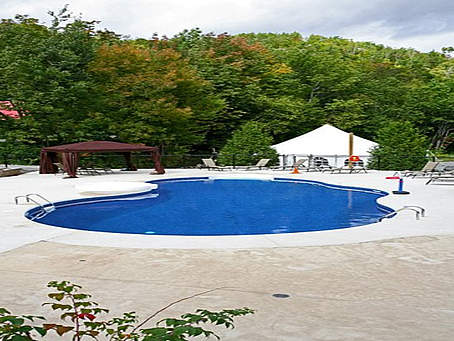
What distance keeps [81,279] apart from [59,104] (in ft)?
63.7

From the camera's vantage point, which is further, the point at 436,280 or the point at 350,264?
the point at 350,264

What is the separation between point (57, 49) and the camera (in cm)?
2369

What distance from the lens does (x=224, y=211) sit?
12.9 m

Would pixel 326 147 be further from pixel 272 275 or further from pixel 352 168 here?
pixel 272 275

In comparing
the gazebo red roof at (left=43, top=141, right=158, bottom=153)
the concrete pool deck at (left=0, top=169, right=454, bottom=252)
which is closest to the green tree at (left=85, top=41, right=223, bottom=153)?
the gazebo red roof at (left=43, top=141, right=158, bottom=153)

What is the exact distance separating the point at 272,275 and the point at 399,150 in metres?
19.1

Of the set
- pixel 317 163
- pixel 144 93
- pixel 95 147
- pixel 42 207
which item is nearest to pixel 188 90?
pixel 144 93

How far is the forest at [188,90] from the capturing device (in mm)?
23547

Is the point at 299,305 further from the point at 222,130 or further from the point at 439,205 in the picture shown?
the point at 222,130

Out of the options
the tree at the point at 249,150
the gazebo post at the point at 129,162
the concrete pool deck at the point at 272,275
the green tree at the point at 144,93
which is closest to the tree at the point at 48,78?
the green tree at the point at 144,93

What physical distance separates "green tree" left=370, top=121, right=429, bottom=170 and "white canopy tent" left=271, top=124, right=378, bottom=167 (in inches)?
26.5

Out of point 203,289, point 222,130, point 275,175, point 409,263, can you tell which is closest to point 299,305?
point 203,289

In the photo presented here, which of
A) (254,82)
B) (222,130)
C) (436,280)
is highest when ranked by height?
(254,82)

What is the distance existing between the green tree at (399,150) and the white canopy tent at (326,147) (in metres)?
0.67
